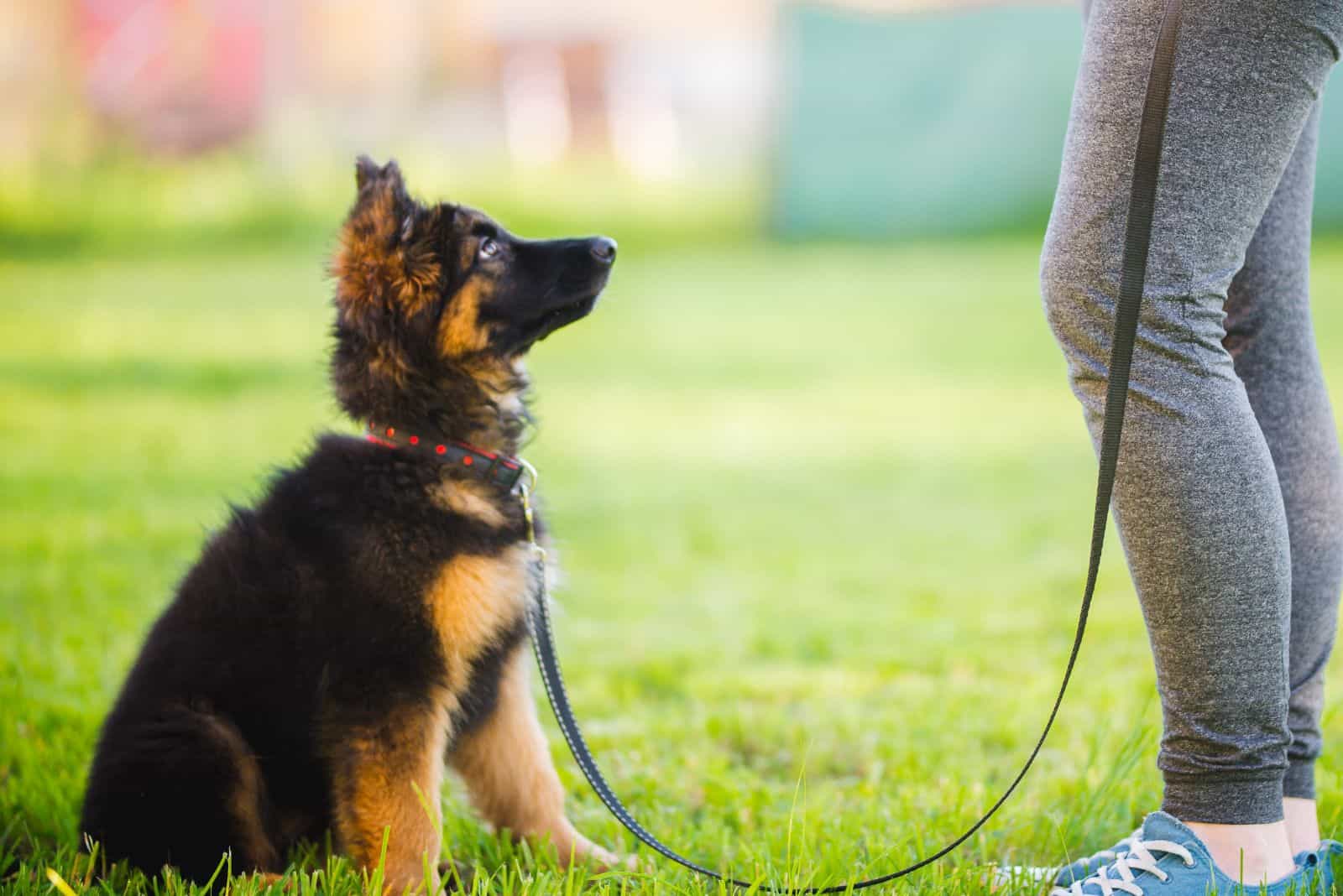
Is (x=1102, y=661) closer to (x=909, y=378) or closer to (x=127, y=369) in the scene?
(x=909, y=378)

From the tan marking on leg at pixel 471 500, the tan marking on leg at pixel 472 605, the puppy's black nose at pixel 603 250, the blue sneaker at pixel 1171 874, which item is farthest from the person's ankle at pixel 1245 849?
the puppy's black nose at pixel 603 250

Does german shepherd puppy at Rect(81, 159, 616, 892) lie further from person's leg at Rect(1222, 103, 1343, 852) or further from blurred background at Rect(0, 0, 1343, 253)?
blurred background at Rect(0, 0, 1343, 253)

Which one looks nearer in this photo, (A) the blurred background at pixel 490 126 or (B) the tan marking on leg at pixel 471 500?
(B) the tan marking on leg at pixel 471 500

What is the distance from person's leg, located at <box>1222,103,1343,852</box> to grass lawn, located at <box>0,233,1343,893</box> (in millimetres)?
419

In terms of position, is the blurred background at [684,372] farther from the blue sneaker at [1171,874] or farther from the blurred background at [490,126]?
the blue sneaker at [1171,874]

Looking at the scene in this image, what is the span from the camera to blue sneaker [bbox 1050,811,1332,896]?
6.08ft

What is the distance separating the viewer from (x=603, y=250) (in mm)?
2701

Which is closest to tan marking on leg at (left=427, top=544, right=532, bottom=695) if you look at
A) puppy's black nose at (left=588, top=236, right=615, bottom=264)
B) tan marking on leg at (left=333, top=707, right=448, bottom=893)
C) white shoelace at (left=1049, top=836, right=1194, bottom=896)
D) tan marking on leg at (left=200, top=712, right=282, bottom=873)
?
tan marking on leg at (left=333, top=707, right=448, bottom=893)

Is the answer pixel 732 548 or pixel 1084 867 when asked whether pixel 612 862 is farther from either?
pixel 732 548

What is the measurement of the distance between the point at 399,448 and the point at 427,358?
221 millimetres

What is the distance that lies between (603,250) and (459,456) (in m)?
0.57

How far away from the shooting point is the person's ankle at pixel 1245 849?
1.86m

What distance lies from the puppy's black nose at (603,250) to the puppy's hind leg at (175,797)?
1.22 meters

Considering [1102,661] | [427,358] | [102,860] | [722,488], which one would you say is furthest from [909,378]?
[102,860]
